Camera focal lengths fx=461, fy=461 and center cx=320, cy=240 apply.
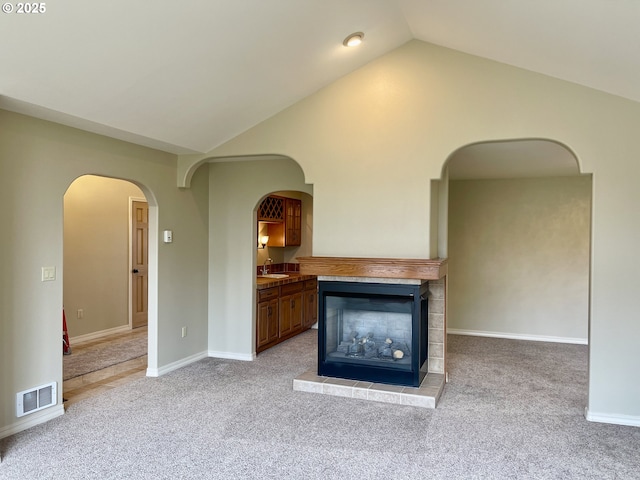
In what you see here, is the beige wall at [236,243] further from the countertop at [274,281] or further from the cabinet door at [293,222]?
the cabinet door at [293,222]

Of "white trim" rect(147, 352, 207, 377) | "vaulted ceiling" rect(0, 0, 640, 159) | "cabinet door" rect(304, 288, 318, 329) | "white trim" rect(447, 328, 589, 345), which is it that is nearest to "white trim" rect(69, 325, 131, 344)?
"white trim" rect(147, 352, 207, 377)

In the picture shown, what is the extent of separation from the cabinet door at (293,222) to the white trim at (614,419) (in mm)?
4829

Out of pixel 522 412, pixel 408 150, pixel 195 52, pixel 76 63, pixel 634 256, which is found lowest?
pixel 522 412

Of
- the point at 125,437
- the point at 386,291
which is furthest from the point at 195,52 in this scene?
the point at 125,437

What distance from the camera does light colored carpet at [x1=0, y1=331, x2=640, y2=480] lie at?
2.89 meters

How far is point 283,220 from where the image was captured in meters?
7.39

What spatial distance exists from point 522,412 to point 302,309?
12.3 feet

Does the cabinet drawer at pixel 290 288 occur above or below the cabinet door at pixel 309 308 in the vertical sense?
above

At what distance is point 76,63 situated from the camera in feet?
9.68

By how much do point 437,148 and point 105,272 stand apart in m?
5.22

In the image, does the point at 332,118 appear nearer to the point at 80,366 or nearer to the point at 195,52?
the point at 195,52

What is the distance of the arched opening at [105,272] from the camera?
20.2 ft
